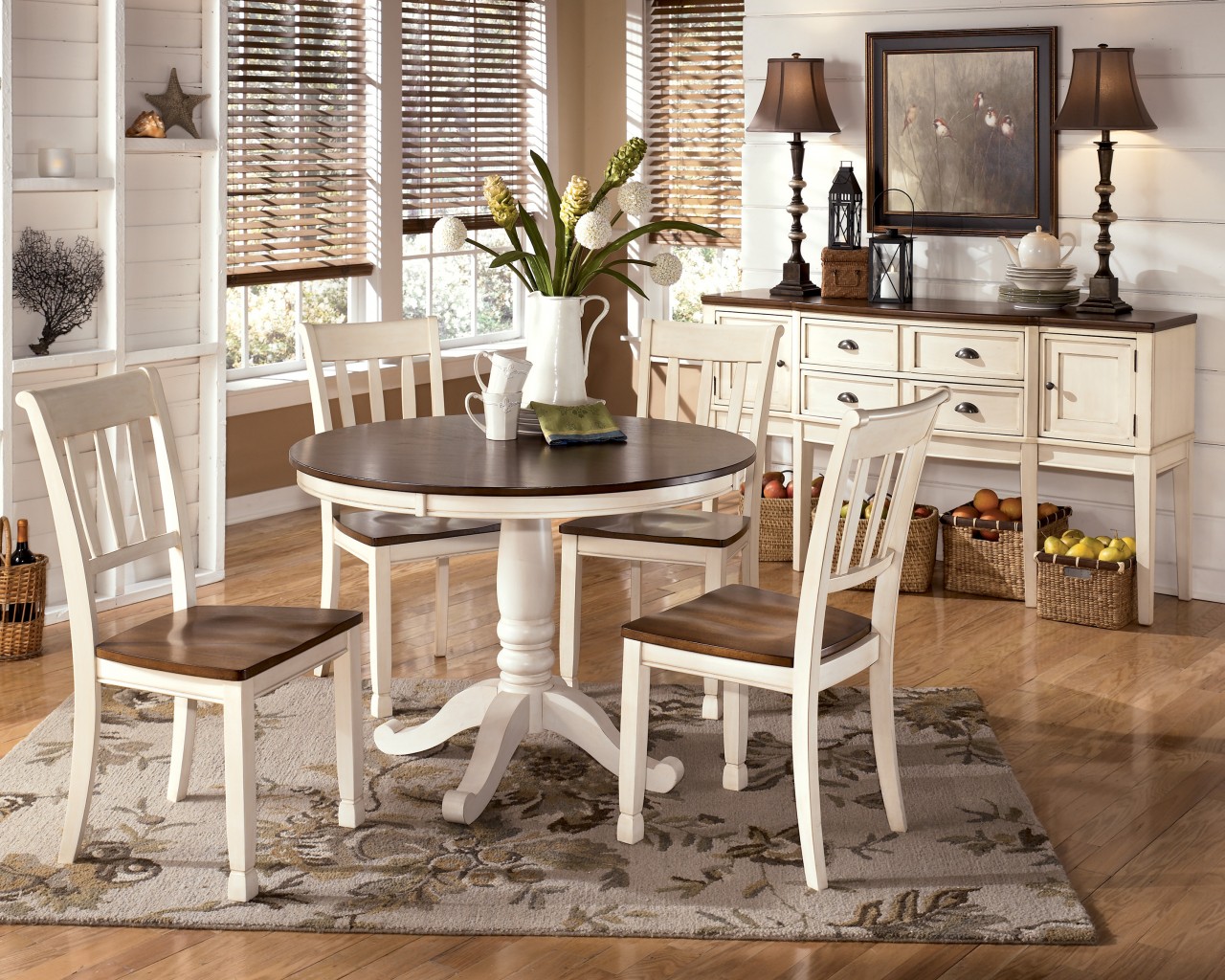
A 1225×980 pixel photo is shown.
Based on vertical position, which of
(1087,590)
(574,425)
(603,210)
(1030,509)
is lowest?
(1087,590)

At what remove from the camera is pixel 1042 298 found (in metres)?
4.73

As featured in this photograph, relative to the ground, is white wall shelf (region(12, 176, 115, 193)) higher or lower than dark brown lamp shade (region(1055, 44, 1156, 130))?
lower

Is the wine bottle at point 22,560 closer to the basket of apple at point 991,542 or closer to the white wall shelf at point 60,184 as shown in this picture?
the white wall shelf at point 60,184

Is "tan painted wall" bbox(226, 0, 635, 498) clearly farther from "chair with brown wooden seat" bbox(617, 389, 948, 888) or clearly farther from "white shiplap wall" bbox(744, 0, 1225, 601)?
"chair with brown wooden seat" bbox(617, 389, 948, 888)

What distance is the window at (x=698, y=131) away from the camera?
658 cm

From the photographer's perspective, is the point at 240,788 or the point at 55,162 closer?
the point at 240,788

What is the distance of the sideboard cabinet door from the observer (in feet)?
14.6

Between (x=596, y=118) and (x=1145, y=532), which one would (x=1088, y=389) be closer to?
(x=1145, y=532)

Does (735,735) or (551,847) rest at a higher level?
(735,735)

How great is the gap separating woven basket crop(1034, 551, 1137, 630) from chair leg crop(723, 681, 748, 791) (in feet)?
5.52

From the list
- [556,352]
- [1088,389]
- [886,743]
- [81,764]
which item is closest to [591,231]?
[556,352]

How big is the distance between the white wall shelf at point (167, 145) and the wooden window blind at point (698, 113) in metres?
2.42

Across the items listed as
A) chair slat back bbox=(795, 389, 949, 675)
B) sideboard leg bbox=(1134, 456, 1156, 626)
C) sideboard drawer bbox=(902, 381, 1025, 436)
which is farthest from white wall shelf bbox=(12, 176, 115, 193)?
sideboard leg bbox=(1134, 456, 1156, 626)

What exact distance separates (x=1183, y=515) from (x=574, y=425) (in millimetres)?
2356
